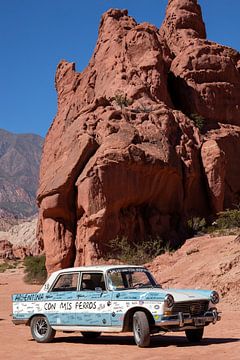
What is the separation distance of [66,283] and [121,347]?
215cm

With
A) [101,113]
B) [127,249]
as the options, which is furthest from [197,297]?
[101,113]

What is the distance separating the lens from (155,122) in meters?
39.4

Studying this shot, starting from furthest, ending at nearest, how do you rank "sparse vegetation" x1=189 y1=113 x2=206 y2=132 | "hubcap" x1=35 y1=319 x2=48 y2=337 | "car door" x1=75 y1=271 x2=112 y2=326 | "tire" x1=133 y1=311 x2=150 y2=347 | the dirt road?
1. "sparse vegetation" x1=189 y1=113 x2=206 y2=132
2. "hubcap" x1=35 y1=319 x2=48 y2=337
3. "car door" x1=75 y1=271 x2=112 y2=326
4. "tire" x1=133 y1=311 x2=150 y2=347
5. the dirt road

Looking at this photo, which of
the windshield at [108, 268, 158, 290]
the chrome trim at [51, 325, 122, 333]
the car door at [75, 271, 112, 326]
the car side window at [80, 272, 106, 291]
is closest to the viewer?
the chrome trim at [51, 325, 122, 333]

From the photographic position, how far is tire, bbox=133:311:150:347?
1180cm

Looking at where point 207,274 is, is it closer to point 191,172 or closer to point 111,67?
point 191,172

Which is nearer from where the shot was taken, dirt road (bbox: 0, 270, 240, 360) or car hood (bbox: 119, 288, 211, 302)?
dirt road (bbox: 0, 270, 240, 360)

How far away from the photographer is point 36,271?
43.4 meters

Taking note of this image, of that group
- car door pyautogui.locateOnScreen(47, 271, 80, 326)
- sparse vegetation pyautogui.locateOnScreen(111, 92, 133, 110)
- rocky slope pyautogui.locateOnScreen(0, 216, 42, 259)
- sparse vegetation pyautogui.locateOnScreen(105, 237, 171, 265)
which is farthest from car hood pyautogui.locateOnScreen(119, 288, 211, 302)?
rocky slope pyautogui.locateOnScreen(0, 216, 42, 259)

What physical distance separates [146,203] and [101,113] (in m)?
6.64

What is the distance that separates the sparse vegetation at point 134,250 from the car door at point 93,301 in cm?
1989

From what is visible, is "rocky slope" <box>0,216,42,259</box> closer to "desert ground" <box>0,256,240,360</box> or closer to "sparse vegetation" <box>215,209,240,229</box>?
"sparse vegetation" <box>215,209,240,229</box>

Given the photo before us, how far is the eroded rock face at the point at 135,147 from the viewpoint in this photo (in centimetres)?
3509

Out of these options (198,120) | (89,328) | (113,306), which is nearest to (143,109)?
(198,120)
